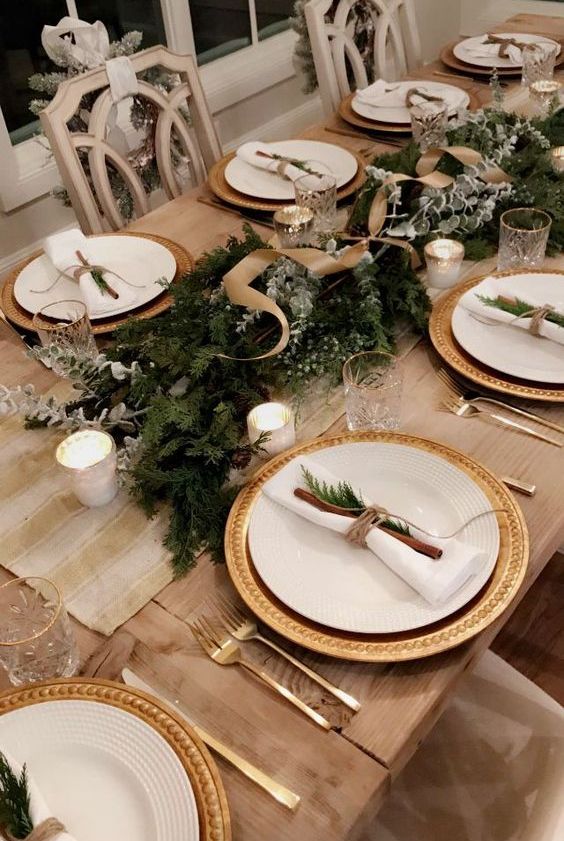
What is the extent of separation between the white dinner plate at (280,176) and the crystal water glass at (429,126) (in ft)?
0.46

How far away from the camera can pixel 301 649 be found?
30.5 inches

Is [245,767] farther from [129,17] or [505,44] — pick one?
[129,17]

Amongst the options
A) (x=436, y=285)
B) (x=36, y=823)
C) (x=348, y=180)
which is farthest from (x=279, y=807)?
(x=348, y=180)

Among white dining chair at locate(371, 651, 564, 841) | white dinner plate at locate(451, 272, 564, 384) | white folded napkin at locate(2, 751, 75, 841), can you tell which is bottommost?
white dining chair at locate(371, 651, 564, 841)

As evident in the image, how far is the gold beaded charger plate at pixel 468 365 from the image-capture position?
3.40ft

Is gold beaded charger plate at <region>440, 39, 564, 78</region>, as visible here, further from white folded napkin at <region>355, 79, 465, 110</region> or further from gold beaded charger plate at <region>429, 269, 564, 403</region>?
gold beaded charger plate at <region>429, 269, 564, 403</region>

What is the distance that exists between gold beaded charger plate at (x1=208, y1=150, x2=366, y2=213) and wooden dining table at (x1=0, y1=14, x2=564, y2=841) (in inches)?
29.2

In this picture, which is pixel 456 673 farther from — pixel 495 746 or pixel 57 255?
pixel 57 255

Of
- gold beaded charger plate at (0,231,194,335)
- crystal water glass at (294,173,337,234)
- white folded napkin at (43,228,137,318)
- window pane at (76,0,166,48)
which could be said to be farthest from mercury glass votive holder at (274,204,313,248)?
window pane at (76,0,166,48)

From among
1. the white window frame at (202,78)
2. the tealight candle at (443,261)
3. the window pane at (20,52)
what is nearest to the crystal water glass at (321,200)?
the tealight candle at (443,261)

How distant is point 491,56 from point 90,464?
1.74 meters

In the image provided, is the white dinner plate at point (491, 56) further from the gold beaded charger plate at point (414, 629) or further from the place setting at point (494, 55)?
the gold beaded charger plate at point (414, 629)

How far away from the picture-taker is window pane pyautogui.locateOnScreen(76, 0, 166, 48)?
2.64m

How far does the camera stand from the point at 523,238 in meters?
1.26
